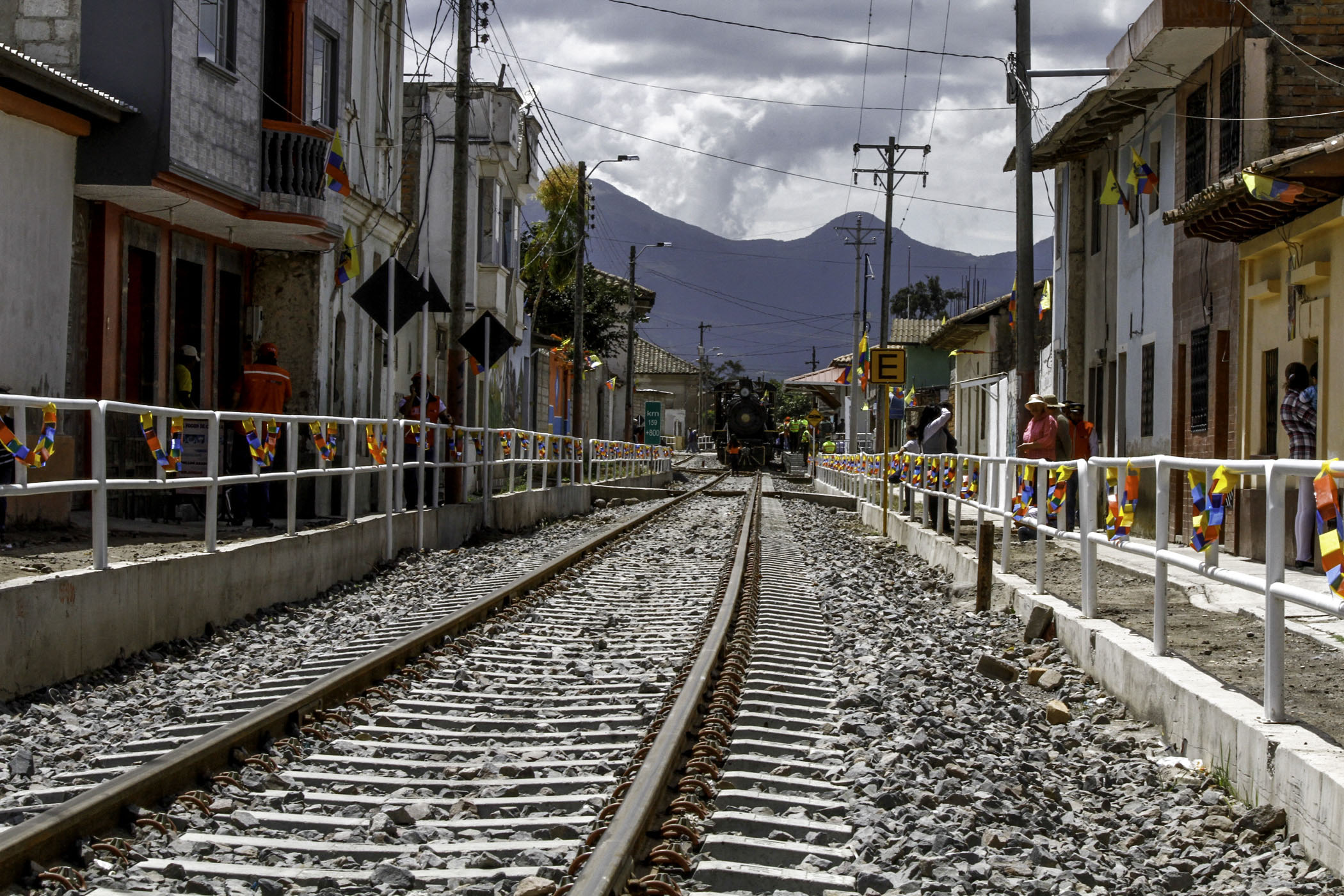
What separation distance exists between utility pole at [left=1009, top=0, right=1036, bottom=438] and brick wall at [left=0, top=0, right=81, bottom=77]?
1208cm

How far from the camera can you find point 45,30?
15336 millimetres

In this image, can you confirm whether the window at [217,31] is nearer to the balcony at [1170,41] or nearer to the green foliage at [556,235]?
the balcony at [1170,41]

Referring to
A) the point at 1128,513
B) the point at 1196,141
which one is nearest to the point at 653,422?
the point at 1196,141

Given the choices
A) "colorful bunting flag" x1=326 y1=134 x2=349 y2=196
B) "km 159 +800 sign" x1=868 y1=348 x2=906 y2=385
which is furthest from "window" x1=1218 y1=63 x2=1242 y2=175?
"colorful bunting flag" x1=326 y1=134 x2=349 y2=196

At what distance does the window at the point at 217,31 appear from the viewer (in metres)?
16.9

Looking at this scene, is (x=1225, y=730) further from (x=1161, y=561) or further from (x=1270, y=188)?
(x=1270, y=188)

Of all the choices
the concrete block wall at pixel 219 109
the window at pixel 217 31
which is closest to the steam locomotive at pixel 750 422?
the concrete block wall at pixel 219 109

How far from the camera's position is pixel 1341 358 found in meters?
13.8

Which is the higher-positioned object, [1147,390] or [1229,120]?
[1229,120]

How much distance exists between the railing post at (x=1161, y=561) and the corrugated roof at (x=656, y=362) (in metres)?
106

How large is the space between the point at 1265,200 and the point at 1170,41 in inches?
197

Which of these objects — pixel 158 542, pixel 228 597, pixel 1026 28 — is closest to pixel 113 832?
pixel 228 597

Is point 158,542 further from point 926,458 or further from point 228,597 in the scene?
point 926,458

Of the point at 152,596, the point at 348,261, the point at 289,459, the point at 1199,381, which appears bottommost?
the point at 152,596
